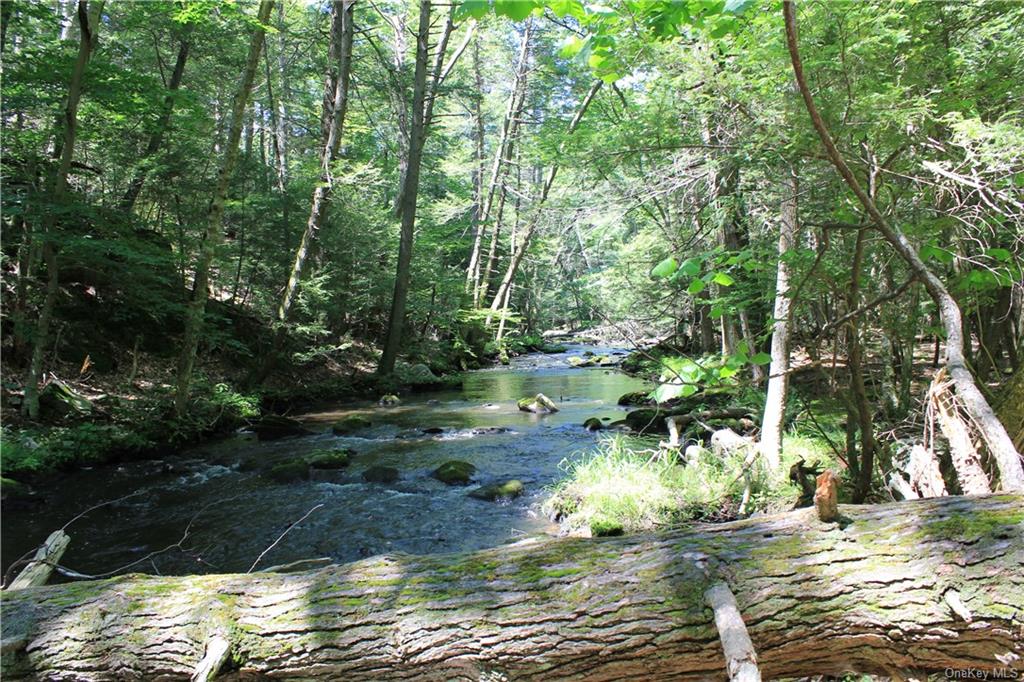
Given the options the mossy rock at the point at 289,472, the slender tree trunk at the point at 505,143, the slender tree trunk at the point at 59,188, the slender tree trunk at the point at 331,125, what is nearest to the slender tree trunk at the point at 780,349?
the mossy rock at the point at 289,472

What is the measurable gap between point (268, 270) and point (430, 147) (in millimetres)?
16082

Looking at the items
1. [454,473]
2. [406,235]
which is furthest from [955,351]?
[406,235]

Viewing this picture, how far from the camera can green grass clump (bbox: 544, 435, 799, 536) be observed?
218 inches

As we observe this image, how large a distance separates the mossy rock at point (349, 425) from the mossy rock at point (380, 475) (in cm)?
285

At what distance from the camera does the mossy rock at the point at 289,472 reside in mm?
7770

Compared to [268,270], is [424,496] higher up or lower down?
lower down

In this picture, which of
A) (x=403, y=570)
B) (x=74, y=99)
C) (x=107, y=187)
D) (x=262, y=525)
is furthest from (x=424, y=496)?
(x=107, y=187)

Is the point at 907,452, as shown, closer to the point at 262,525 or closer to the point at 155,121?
the point at 262,525

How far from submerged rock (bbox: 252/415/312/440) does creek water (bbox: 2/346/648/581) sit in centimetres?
28

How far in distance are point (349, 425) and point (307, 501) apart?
393 centimetres

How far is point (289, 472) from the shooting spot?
25.7 ft

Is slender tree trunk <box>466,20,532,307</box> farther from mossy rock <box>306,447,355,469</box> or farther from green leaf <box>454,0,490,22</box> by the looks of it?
green leaf <box>454,0,490,22</box>

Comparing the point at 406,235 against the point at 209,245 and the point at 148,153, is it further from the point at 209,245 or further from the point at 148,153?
the point at 209,245

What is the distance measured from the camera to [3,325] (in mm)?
9125
